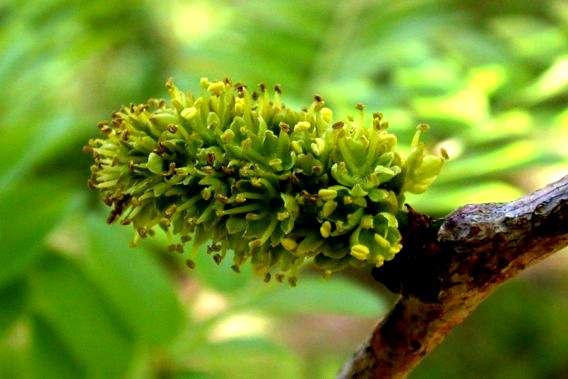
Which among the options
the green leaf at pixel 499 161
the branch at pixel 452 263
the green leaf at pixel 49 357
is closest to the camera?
the branch at pixel 452 263

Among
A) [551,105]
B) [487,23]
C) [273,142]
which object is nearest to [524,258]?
[273,142]

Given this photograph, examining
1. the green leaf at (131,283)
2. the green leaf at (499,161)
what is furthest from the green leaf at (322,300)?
the green leaf at (499,161)

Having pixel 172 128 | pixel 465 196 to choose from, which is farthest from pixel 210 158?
pixel 465 196

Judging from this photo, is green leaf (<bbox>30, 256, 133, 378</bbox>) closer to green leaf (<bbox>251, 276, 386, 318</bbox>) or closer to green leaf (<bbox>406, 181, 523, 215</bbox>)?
green leaf (<bbox>251, 276, 386, 318</bbox>)

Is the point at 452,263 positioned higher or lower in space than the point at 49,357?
lower

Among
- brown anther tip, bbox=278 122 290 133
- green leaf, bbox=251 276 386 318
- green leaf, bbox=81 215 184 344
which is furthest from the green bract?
green leaf, bbox=251 276 386 318

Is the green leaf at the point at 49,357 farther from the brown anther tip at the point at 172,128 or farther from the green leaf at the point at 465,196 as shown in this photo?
the brown anther tip at the point at 172,128

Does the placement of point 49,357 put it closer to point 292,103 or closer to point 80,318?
point 80,318

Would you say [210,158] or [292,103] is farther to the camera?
[292,103]
